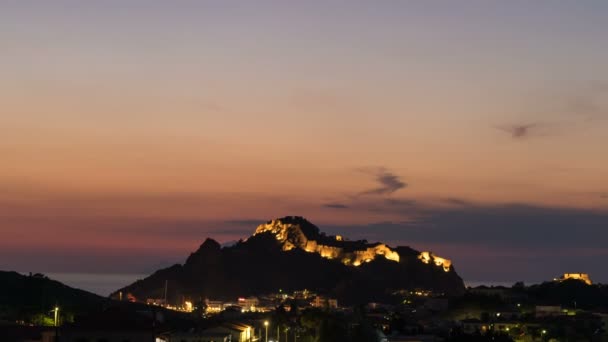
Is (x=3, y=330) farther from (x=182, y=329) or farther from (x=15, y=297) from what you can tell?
(x=15, y=297)

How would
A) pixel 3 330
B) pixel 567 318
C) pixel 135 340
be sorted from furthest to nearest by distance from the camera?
1. pixel 567 318
2. pixel 3 330
3. pixel 135 340

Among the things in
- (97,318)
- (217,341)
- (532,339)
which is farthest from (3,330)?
(532,339)

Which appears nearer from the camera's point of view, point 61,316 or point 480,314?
point 61,316

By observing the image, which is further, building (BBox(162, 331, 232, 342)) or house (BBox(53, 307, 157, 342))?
building (BBox(162, 331, 232, 342))

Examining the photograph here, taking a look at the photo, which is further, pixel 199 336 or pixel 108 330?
pixel 199 336

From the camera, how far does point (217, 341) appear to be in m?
105

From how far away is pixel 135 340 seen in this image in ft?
250

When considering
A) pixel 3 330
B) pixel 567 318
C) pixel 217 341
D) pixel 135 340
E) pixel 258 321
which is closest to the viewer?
pixel 135 340

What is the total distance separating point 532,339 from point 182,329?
56.4 m

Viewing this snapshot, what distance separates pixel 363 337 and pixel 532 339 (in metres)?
42.8

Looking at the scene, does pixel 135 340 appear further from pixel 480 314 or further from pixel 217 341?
pixel 480 314

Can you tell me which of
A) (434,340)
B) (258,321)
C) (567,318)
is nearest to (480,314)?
(567,318)

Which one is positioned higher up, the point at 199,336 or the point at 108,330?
the point at 108,330

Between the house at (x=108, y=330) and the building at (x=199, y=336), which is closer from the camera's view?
the house at (x=108, y=330)
